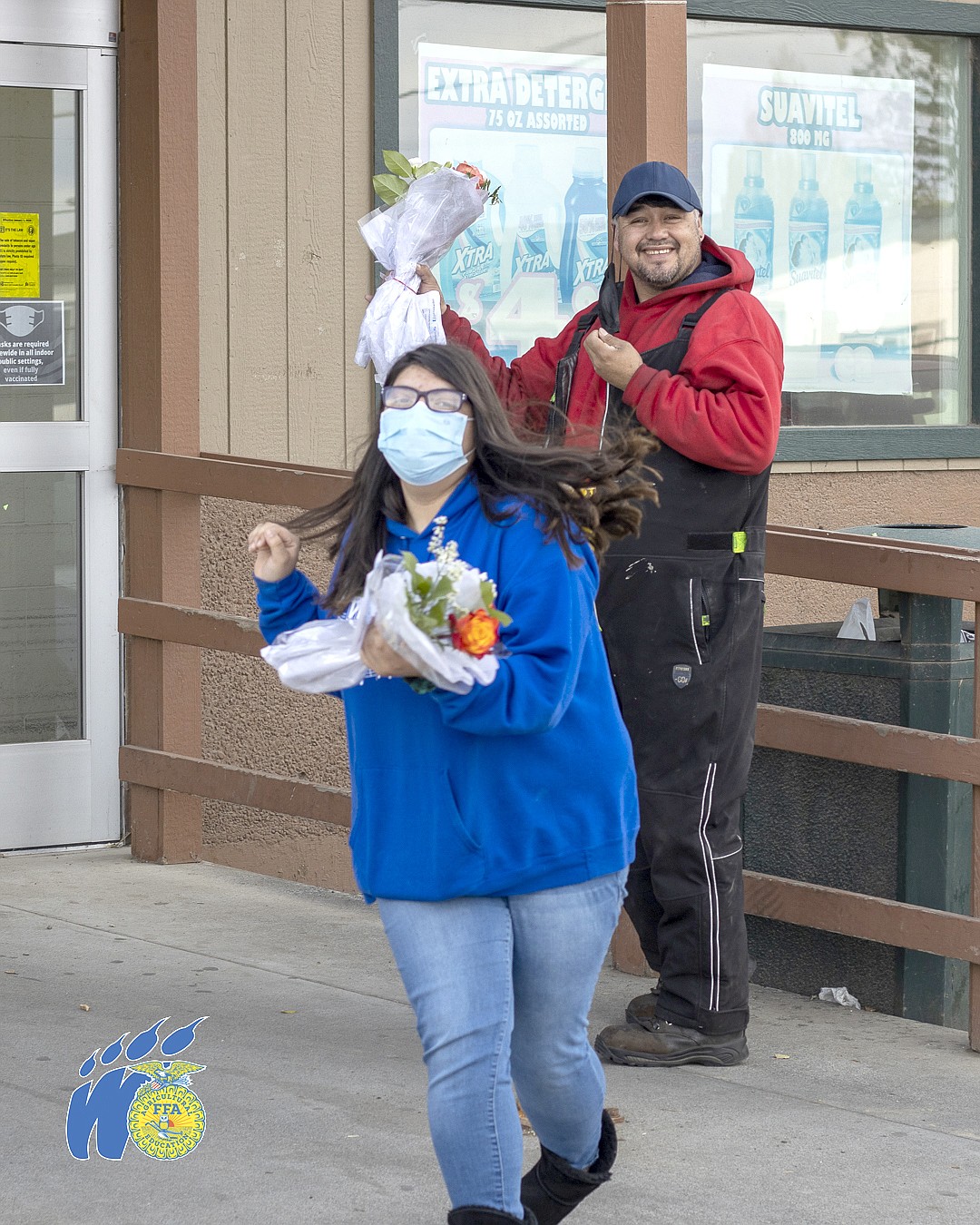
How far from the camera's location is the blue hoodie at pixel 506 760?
8.81ft

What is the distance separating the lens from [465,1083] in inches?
105

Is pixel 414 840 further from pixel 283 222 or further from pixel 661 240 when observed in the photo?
pixel 283 222

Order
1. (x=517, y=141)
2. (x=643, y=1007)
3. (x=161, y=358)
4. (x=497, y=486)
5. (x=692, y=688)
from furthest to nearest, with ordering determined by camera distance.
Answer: (x=517, y=141)
(x=161, y=358)
(x=643, y=1007)
(x=692, y=688)
(x=497, y=486)

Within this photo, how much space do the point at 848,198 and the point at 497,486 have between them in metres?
4.85

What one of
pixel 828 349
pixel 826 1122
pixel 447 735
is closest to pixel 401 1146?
pixel 826 1122

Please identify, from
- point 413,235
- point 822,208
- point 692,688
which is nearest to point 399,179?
point 413,235

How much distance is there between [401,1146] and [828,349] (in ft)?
A: 14.7

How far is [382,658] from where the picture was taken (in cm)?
255

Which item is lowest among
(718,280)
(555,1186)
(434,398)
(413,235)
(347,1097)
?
(347,1097)

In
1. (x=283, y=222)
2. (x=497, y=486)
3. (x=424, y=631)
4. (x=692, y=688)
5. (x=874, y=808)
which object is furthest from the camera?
(x=283, y=222)

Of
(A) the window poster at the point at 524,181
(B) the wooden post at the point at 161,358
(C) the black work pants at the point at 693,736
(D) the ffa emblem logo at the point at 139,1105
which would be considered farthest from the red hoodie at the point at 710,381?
(A) the window poster at the point at 524,181

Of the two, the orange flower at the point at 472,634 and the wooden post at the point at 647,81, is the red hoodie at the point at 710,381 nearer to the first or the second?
the wooden post at the point at 647,81

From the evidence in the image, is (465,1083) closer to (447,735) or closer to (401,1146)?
(447,735)

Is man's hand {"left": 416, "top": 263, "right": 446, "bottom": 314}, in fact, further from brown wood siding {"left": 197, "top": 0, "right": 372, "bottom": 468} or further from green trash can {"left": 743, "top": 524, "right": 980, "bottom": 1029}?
brown wood siding {"left": 197, "top": 0, "right": 372, "bottom": 468}
